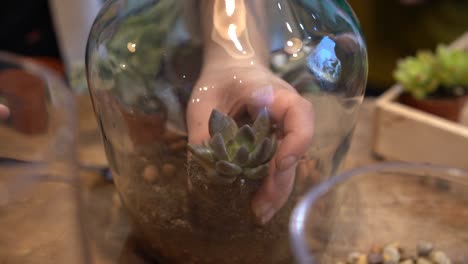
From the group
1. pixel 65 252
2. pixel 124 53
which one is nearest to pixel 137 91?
pixel 124 53

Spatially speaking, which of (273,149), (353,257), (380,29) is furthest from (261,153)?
(380,29)

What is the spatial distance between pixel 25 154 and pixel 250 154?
122mm

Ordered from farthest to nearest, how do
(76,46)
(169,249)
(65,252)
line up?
1. (76,46)
2. (169,249)
3. (65,252)

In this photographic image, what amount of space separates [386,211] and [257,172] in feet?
0.42

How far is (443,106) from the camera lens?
495 mm

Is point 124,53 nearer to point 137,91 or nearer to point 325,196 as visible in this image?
point 137,91

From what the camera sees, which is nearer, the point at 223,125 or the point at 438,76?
the point at 223,125

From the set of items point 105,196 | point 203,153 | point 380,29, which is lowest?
point 380,29

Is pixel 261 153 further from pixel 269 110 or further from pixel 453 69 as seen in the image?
pixel 453 69

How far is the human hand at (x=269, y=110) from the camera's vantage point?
32 centimetres

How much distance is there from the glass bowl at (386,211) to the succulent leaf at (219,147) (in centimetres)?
7

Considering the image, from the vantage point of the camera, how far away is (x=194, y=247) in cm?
35

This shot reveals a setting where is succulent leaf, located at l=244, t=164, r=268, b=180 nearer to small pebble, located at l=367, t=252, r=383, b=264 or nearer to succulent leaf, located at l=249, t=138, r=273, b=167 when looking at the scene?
succulent leaf, located at l=249, t=138, r=273, b=167

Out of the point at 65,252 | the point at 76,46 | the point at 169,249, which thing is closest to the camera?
the point at 65,252
